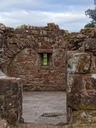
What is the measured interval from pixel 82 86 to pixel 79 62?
330 mm

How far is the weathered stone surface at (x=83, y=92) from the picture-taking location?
5.34 meters

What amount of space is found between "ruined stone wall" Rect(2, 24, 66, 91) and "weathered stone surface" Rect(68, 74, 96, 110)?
28.5 feet

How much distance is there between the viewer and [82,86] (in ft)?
17.6

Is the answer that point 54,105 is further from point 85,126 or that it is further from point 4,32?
point 4,32

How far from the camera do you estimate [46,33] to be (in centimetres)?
1430

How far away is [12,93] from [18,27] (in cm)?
922

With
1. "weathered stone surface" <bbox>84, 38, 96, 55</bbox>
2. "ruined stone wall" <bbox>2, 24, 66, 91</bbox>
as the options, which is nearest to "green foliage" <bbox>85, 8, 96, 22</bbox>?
"ruined stone wall" <bbox>2, 24, 66, 91</bbox>

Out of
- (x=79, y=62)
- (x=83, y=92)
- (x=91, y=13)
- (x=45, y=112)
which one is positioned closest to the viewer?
(x=83, y=92)

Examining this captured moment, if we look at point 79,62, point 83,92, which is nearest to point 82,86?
point 83,92

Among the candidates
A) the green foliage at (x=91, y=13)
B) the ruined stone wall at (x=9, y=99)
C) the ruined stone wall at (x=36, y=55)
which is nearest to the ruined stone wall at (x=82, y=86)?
the ruined stone wall at (x=9, y=99)

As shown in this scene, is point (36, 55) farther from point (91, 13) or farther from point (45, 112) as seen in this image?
point (91, 13)

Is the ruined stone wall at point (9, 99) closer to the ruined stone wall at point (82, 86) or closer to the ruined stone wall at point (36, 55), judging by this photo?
the ruined stone wall at point (82, 86)

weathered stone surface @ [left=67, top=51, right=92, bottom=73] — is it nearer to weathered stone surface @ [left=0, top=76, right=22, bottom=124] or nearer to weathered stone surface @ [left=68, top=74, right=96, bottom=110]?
weathered stone surface @ [left=68, top=74, right=96, bottom=110]

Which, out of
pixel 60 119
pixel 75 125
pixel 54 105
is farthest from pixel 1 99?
pixel 54 105
